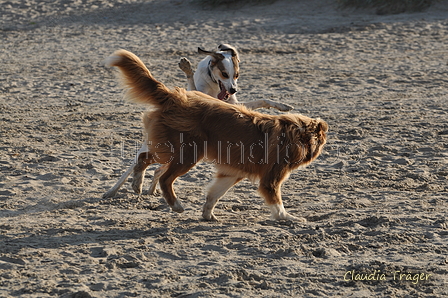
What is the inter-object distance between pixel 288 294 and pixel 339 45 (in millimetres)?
10113

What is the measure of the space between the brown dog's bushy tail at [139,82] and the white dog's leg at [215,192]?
0.83m

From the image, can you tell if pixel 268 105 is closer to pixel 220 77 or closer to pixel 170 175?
pixel 220 77

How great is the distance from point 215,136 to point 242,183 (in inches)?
57.2

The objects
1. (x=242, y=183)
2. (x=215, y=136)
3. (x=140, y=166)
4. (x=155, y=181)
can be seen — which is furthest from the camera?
(x=242, y=183)

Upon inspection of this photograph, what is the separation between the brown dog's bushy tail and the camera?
17.1 feet

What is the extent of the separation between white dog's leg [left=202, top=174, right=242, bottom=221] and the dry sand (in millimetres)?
125

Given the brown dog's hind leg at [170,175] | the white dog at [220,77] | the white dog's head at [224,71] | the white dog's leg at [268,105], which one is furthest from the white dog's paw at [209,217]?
the white dog's head at [224,71]

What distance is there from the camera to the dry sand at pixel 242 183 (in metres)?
4.17

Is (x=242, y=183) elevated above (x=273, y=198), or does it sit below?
below

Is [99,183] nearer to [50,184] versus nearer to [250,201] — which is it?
[50,184]

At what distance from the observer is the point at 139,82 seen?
17.2 ft

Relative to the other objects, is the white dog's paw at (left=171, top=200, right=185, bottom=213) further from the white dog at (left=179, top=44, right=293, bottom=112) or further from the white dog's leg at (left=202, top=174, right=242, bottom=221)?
the white dog at (left=179, top=44, right=293, bottom=112)

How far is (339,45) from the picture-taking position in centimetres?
1327

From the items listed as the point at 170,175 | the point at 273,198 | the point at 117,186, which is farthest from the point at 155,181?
the point at 273,198
